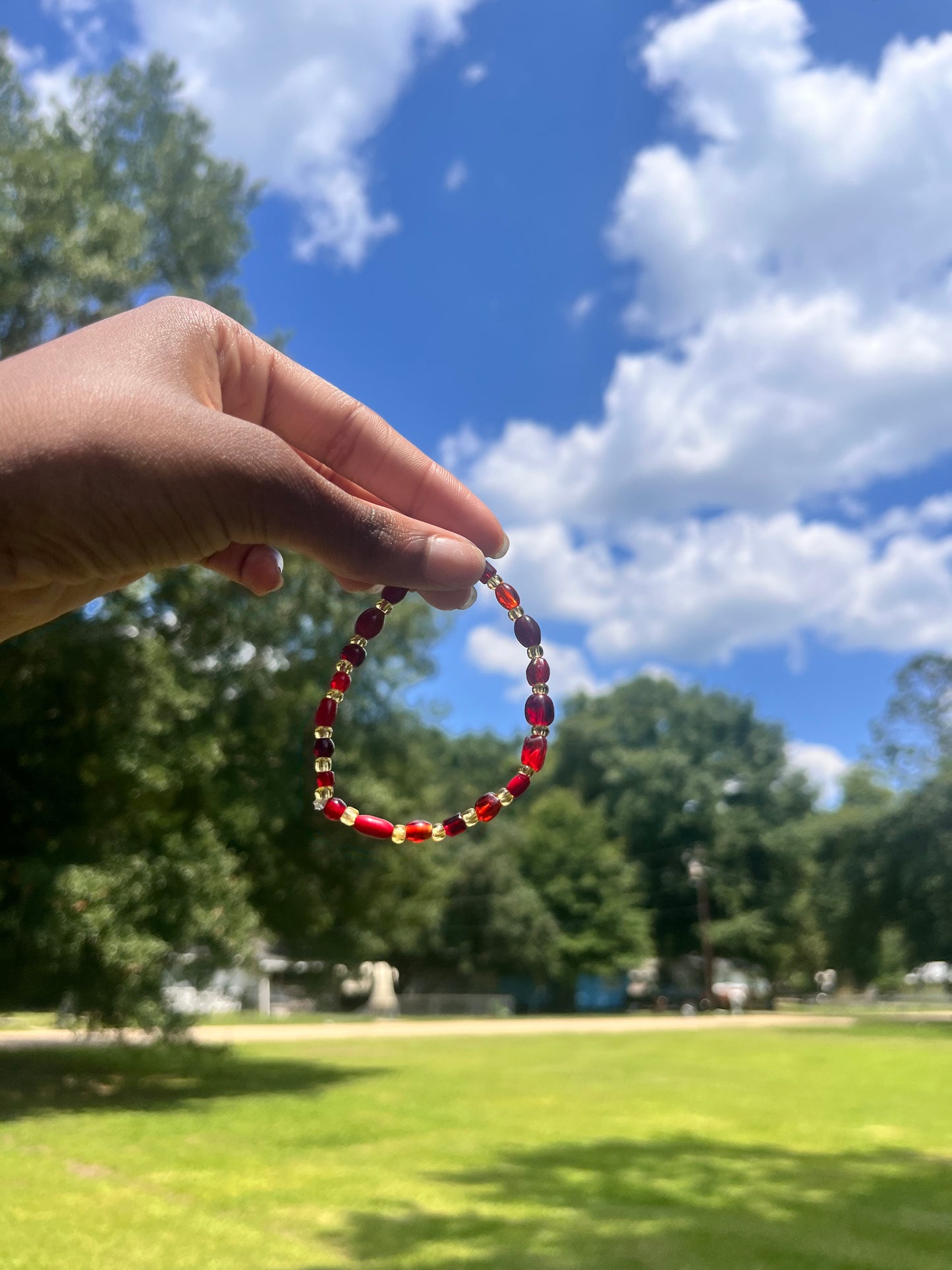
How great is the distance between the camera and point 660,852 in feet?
170

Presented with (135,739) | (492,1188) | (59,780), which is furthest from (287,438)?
(59,780)

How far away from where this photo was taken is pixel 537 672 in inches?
120

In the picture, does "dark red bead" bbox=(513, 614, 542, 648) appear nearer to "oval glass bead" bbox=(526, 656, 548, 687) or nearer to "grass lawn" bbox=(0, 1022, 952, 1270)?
"oval glass bead" bbox=(526, 656, 548, 687)

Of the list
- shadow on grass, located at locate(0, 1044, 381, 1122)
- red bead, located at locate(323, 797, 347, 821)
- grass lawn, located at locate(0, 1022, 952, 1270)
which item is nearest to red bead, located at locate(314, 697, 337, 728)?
red bead, located at locate(323, 797, 347, 821)

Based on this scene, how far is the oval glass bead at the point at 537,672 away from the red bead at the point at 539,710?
0.13ft

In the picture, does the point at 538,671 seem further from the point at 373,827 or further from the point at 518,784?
the point at 373,827

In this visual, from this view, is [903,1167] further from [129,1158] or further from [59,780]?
[59,780]

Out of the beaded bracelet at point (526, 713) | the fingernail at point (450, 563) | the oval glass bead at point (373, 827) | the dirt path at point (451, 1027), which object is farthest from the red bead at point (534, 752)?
the dirt path at point (451, 1027)

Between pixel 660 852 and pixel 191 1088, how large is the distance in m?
39.5

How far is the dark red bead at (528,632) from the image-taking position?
3.03 metres

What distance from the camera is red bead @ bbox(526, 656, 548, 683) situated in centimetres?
304

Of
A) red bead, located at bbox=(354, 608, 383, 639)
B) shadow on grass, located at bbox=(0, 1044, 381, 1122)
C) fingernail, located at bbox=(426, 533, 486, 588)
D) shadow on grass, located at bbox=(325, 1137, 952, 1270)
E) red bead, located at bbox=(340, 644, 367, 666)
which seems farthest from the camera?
shadow on grass, located at bbox=(0, 1044, 381, 1122)

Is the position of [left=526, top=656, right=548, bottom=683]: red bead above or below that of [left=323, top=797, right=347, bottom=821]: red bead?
above

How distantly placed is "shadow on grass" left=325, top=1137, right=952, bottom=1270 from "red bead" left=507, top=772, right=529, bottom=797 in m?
4.19
